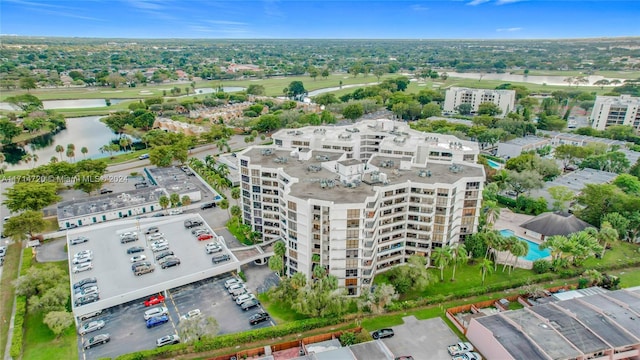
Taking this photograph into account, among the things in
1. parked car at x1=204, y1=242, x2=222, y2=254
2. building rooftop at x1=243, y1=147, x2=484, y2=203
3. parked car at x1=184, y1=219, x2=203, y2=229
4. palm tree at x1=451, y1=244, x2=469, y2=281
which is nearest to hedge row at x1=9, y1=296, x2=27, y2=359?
parked car at x1=204, y1=242, x2=222, y2=254

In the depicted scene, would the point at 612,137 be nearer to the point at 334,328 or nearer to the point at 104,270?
the point at 334,328

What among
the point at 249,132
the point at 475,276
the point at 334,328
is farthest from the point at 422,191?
the point at 249,132

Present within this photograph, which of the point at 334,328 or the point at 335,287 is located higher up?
the point at 335,287

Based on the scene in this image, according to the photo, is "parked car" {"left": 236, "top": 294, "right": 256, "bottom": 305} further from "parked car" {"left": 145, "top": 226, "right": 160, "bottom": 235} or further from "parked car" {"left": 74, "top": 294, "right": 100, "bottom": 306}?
"parked car" {"left": 145, "top": 226, "right": 160, "bottom": 235}

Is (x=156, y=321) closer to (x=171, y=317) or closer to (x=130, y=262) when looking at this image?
(x=171, y=317)

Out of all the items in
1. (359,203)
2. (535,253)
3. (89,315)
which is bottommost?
(535,253)

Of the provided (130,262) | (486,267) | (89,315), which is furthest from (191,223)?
(486,267)

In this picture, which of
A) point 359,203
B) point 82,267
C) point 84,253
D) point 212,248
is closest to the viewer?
point 359,203
